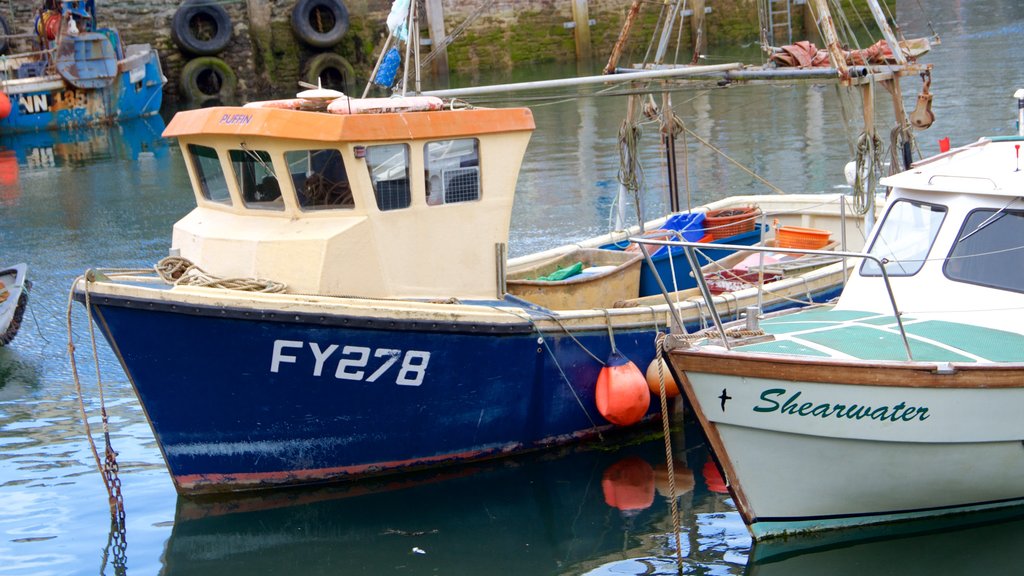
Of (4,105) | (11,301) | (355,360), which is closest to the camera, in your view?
(355,360)

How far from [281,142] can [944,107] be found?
55.3 ft

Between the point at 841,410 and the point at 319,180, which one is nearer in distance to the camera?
the point at 841,410

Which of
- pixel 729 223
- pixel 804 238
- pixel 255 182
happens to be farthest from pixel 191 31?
pixel 255 182

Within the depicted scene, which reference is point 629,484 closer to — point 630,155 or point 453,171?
point 453,171

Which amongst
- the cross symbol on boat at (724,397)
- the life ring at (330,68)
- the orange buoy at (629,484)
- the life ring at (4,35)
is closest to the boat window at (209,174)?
the orange buoy at (629,484)

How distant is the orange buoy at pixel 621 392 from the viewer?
8250 millimetres

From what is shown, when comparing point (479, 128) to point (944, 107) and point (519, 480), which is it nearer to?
point (519, 480)

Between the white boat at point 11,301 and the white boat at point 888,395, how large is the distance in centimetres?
743

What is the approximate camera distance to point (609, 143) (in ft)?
71.6

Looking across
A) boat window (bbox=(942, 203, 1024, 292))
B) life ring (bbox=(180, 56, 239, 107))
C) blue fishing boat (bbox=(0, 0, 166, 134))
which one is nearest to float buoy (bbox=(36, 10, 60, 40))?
blue fishing boat (bbox=(0, 0, 166, 134))

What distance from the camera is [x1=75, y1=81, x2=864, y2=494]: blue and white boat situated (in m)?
7.46

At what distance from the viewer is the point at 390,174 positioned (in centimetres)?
795

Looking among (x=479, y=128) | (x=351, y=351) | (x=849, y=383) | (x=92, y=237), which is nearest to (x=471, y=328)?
(x=351, y=351)

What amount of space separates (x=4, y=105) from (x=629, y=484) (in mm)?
23298
